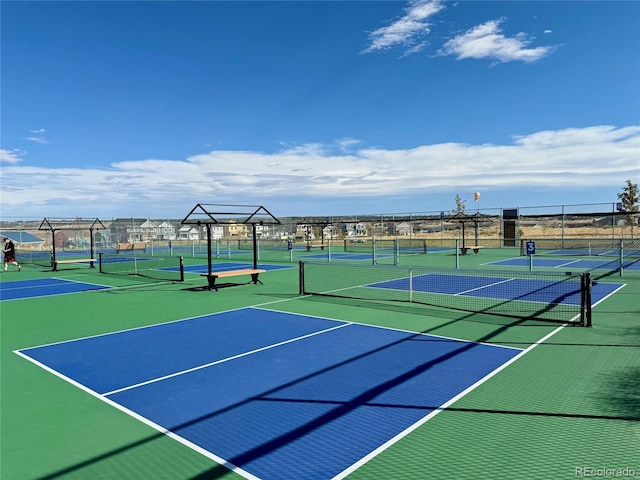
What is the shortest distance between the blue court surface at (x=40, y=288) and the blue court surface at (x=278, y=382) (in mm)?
8177

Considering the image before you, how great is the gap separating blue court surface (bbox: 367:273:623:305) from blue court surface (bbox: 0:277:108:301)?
11.2 m

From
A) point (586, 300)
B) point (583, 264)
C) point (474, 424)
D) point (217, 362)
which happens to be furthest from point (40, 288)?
point (583, 264)

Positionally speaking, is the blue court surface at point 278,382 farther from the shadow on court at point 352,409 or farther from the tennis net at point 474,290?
the tennis net at point 474,290

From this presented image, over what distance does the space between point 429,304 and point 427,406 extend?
23.6ft

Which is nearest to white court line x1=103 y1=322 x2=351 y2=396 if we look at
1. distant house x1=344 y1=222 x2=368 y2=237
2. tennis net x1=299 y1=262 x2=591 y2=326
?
tennis net x1=299 y1=262 x2=591 y2=326

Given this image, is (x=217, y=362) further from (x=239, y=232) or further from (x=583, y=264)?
(x=239, y=232)

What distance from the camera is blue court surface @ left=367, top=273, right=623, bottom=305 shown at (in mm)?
13468

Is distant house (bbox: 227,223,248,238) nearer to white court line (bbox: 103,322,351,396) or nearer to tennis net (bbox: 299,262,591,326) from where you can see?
tennis net (bbox: 299,262,591,326)

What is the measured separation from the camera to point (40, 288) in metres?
17.7

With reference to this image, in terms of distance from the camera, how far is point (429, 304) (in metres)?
12.6

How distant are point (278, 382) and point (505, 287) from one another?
1148 centimetres

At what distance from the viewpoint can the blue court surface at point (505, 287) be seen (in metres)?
13.5

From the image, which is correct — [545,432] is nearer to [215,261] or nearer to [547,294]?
[547,294]

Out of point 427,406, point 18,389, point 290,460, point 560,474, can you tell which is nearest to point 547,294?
point 427,406
